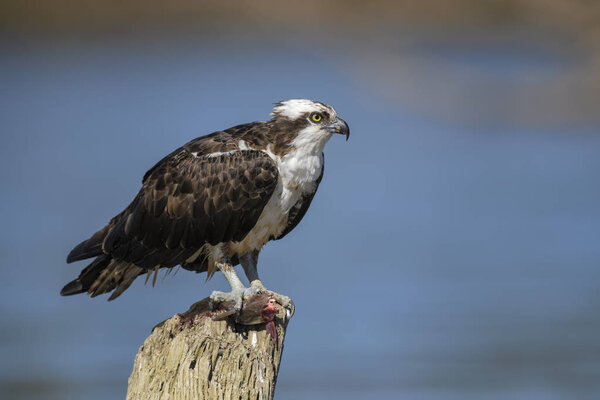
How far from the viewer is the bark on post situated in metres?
5.74

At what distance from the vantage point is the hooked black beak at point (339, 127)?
7.81 metres

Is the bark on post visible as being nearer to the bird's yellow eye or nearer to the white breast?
the white breast

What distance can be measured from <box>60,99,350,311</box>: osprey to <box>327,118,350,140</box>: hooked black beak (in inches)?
0.4

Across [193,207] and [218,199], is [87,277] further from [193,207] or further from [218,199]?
[218,199]

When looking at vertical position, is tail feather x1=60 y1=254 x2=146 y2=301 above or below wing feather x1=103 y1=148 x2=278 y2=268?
below

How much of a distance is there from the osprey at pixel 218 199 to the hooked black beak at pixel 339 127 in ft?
0.03

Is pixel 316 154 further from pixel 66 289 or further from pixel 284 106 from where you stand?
pixel 66 289

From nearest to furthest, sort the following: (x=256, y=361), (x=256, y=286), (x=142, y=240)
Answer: (x=256, y=361) → (x=256, y=286) → (x=142, y=240)

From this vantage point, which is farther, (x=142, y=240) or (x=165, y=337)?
(x=142, y=240)

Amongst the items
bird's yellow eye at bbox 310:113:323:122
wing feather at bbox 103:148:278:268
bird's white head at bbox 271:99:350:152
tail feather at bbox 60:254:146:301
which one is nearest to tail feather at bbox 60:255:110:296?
tail feather at bbox 60:254:146:301

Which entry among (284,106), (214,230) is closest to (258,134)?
(284,106)

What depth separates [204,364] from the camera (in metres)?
5.76

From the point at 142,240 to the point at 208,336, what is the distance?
2.01m

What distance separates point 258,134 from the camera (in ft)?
25.8
